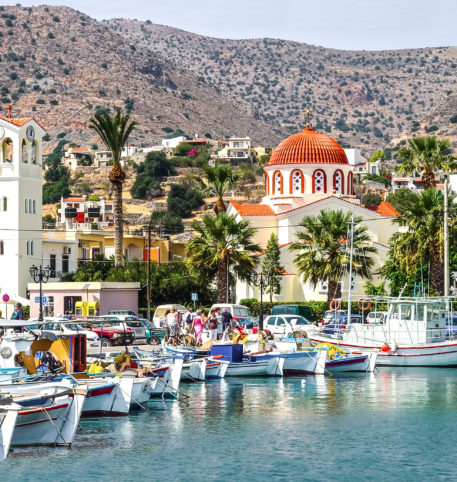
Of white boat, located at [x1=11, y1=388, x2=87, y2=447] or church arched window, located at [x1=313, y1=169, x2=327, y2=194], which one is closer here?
white boat, located at [x1=11, y1=388, x2=87, y2=447]

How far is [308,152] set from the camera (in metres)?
73.8

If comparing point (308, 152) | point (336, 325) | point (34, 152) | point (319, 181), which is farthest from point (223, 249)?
point (319, 181)

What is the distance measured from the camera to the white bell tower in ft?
216

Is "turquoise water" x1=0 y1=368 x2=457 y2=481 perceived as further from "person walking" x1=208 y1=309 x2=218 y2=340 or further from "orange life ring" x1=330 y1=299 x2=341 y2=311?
"orange life ring" x1=330 y1=299 x2=341 y2=311

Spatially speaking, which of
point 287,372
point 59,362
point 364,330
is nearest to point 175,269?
point 364,330

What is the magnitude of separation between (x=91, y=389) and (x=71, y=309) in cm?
3353

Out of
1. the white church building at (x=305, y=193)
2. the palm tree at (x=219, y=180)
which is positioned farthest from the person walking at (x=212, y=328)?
the white church building at (x=305, y=193)

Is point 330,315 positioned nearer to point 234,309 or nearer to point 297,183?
point 234,309

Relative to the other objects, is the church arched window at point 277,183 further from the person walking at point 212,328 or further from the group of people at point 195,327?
the person walking at point 212,328

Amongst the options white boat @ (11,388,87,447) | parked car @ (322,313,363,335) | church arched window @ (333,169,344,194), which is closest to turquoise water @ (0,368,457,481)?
white boat @ (11,388,87,447)

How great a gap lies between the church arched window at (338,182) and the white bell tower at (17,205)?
19730 mm

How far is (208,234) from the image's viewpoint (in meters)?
61.2

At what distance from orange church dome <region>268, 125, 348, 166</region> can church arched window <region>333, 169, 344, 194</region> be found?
81cm

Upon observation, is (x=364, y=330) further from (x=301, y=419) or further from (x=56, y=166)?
(x=56, y=166)
